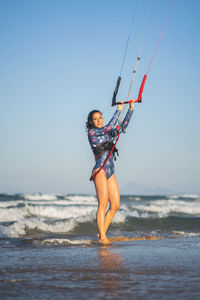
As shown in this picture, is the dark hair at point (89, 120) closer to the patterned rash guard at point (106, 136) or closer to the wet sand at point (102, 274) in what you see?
the patterned rash guard at point (106, 136)

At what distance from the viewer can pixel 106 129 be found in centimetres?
575

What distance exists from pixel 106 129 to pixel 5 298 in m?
3.65

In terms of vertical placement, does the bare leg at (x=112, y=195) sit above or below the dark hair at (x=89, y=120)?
below

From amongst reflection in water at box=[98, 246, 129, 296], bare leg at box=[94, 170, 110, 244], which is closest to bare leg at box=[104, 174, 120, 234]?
Answer: bare leg at box=[94, 170, 110, 244]

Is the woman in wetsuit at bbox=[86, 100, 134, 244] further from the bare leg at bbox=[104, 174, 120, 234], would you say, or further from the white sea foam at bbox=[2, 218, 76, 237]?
the white sea foam at bbox=[2, 218, 76, 237]

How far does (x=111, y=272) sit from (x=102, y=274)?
0.11 m

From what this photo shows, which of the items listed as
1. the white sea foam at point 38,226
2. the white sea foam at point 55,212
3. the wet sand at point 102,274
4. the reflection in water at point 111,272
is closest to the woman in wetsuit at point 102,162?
the wet sand at point 102,274

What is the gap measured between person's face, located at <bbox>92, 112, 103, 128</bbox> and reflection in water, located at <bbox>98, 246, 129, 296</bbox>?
226cm

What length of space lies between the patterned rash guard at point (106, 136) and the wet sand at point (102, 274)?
1630 millimetres

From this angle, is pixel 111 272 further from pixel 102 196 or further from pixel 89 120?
pixel 89 120

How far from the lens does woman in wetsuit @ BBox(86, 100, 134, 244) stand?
18.8 ft

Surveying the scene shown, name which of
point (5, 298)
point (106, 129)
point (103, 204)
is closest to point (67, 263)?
point (5, 298)

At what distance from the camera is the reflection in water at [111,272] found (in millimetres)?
2580

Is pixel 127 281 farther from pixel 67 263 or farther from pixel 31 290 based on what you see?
pixel 67 263
